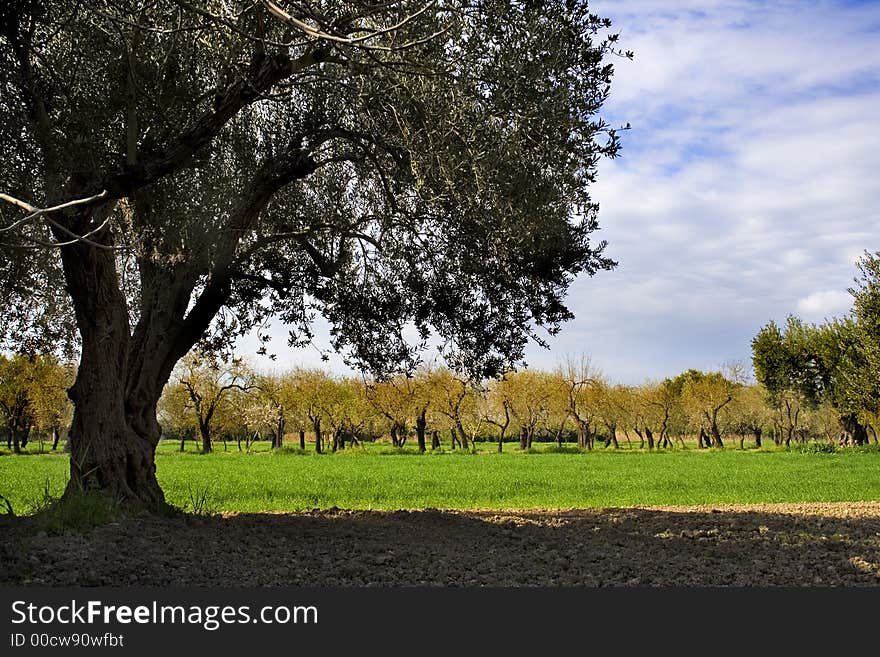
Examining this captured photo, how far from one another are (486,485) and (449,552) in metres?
16.1

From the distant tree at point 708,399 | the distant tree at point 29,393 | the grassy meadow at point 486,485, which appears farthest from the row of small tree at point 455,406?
the grassy meadow at point 486,485

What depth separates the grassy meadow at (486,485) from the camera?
20.0 m

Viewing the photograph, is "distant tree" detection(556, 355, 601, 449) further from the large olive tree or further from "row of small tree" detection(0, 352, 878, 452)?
the large olive tree

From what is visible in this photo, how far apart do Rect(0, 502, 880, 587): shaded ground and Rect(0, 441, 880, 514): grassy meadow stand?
4.85 metres

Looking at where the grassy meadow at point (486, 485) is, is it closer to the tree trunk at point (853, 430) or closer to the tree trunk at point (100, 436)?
the tree trunk at point (100, 436)

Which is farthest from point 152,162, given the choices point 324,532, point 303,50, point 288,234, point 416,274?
point 324,532

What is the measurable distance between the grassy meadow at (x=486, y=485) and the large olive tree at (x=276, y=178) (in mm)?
4568

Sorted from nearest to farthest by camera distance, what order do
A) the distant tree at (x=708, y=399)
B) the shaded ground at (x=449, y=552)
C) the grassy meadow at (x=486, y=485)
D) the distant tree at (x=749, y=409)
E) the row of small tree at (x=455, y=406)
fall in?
the shaded ground at (x=449, y=552), the grassy meadow at (x=486, y=485), the row of small tree at (x=455, y=406), the distant tree at (x=708, y=399), the distant tree at (x=749, y=409)

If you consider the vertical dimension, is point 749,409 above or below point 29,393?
below

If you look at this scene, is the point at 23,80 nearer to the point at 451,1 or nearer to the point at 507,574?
the point at 451,1

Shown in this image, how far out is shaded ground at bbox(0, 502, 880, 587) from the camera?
797cm

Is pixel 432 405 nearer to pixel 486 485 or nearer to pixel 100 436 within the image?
pixel 486 485

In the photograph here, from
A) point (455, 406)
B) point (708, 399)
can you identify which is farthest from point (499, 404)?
point (708, 399)

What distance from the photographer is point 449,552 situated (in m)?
9.53
